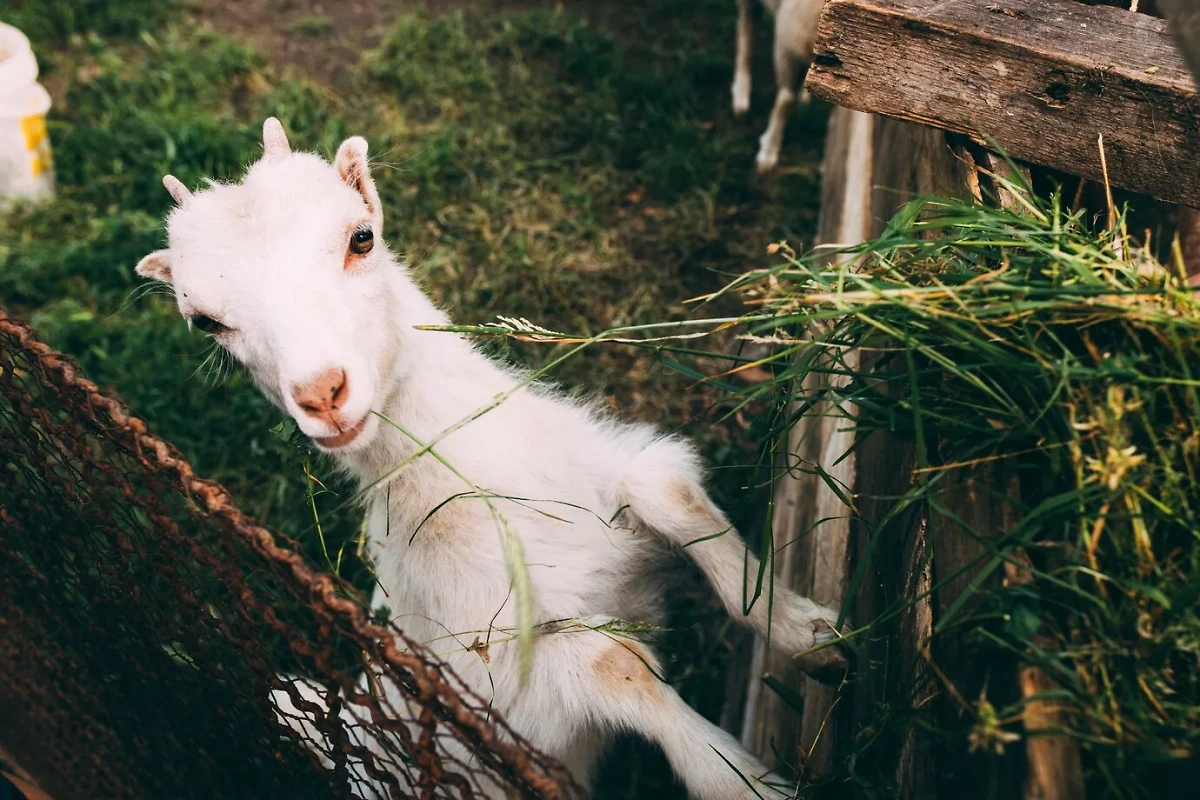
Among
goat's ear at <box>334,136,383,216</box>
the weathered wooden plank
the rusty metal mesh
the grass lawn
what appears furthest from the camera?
the grass lawn

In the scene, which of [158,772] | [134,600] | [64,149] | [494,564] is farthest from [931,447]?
[64,149]

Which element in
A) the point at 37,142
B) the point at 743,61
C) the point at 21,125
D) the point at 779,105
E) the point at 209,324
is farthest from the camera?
the point at 743,61

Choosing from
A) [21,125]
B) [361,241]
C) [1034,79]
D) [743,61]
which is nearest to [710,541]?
[361,241]

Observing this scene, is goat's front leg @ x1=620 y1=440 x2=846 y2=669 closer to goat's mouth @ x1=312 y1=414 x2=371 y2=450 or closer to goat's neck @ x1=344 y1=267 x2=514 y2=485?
goat's neck @ x1=344 y1=267 x2=514 y2=485

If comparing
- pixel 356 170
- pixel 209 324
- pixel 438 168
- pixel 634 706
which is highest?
pixel 356 170

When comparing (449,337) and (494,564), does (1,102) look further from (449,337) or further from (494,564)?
(494,564)

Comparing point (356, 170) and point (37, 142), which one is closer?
point (356, 170)

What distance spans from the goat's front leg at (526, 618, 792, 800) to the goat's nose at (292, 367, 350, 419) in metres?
0.83

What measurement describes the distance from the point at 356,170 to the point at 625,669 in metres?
1.57

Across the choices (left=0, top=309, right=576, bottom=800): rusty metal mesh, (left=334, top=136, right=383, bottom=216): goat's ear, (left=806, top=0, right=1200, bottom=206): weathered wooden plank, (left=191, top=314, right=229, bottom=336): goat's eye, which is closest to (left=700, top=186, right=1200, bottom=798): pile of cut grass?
(left=806, top=0, right=1200, bottom=206): weathered wooden plank

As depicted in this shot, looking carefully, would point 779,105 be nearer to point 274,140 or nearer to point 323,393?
Answer: point 274,140

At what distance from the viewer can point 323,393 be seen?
2.01m

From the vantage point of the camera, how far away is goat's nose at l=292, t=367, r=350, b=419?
2.00 m

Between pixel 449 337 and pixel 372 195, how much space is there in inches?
19.0
